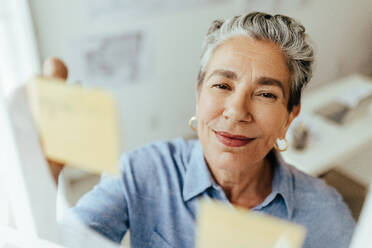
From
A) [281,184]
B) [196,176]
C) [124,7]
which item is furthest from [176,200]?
[124,7]

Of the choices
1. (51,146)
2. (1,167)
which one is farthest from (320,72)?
(1,167)

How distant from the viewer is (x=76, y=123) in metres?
0.39

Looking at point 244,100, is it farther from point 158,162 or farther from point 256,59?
point 158,162

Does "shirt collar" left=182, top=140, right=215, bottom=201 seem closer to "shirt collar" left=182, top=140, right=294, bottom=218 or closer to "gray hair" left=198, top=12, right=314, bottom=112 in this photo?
"shirt collar" left=182, top=140, right=294, bottom=218

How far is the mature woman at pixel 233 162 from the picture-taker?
32 cm

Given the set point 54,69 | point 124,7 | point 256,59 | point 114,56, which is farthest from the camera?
point 124,7

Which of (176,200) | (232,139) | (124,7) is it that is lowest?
(176,200)

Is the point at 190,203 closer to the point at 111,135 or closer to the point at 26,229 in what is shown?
the point at 111,135

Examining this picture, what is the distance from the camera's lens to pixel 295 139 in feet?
3.10

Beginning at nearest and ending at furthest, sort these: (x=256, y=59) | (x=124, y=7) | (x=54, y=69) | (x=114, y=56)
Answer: (x=256, y=59) < (x=54, y=69) < (x=114, y=56) < (x=124, y=7)

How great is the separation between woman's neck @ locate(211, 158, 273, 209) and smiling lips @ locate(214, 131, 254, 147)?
0.20ft

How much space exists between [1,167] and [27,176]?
45 mm

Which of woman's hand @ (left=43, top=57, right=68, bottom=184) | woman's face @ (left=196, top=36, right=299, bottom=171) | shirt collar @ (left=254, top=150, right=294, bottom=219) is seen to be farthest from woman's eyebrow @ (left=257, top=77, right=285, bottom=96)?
woman's hand @ (left=43, top=57, right=68, bottom=184)

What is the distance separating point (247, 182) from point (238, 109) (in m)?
0.14
